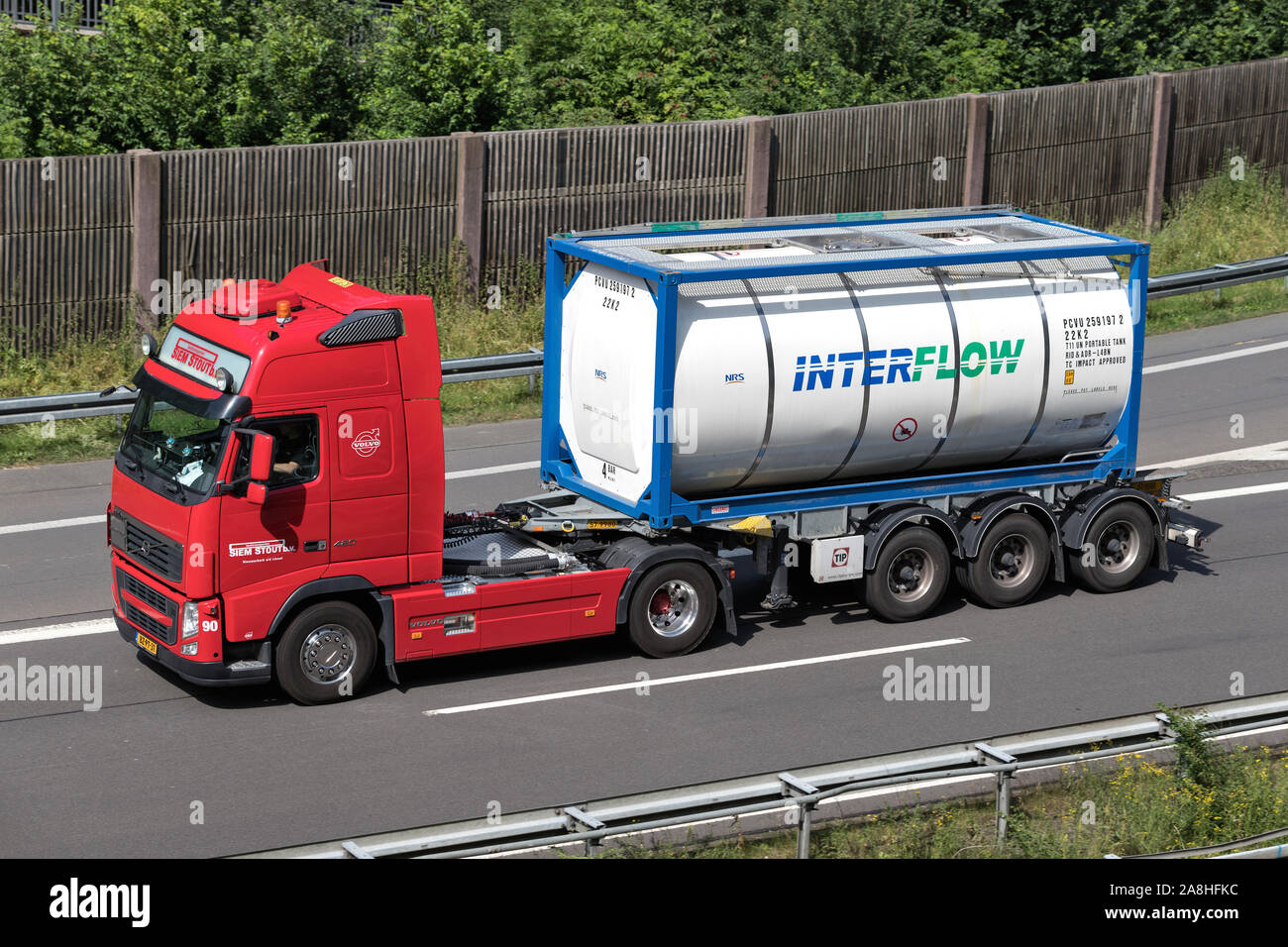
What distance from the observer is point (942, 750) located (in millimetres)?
10547

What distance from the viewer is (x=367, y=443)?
1263cm

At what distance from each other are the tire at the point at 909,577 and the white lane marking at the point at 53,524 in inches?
312

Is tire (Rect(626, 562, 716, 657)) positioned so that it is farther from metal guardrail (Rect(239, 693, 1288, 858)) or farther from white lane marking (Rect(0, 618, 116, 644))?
white lane marking (Rect(0, 618, 116, 644))

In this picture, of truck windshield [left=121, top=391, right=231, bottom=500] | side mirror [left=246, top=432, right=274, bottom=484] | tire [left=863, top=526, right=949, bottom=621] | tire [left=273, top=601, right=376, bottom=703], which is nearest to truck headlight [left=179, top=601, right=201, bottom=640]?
tire [left=273, top=601, right=376, bottom=703]

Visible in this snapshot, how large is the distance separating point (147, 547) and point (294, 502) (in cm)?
125

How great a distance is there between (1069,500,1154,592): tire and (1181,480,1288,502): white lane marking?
2.97 meters

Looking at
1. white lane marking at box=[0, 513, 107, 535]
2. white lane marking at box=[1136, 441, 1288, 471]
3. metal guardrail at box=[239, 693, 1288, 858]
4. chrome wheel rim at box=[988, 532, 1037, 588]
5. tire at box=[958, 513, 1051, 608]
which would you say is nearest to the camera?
metal guardrail at box=[239, 693, 1288, 858]

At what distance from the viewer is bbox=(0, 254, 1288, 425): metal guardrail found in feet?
62.2

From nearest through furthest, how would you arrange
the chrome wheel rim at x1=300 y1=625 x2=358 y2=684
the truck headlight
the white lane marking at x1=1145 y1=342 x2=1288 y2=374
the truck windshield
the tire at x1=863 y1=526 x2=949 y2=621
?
the truck windshield → the truck headlight → the chrome wheel rim at x1=300 y1=625 x2=358 y2=684 → the tire at x1=863 y1=526 x2=949 y2=621 → the white lane marking at x1=1145 y1=342 x2=1288 y2=374

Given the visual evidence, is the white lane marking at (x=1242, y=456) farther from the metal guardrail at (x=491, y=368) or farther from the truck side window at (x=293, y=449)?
the truck side window at (x=293, y=449)

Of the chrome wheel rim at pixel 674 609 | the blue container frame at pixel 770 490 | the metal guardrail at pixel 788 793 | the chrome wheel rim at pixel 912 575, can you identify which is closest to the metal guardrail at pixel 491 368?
the blue container frame at pixel 770 490

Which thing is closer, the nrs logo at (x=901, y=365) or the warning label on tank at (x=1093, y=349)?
the nrs logo at (x=901, y=365)

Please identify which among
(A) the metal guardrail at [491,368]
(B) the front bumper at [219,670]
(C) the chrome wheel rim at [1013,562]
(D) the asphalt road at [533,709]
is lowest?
(D) the asphalt road at [533,709]

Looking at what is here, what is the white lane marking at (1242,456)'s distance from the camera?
19891 mm
